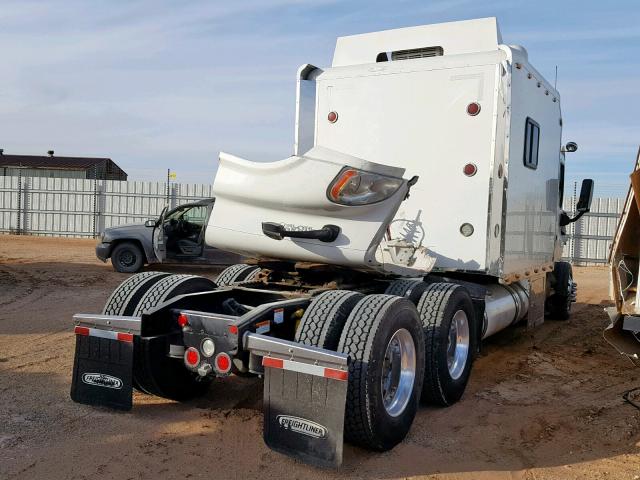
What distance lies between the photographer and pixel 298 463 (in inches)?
160

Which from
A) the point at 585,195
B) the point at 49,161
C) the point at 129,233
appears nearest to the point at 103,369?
the point at 585,195

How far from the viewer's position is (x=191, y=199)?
24.8 m

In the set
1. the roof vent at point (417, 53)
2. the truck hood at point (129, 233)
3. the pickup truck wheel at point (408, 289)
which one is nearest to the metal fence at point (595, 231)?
the truck hood at point (129, 233)

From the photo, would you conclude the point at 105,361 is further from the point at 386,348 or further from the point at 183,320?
the point at 386,348

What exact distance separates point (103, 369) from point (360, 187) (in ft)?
7.63

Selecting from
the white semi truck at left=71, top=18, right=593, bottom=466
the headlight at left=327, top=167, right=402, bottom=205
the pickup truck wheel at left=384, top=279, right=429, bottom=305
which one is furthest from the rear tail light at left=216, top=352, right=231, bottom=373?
the pickup truck wheel at left=384, top=279, right=429, bottom=305

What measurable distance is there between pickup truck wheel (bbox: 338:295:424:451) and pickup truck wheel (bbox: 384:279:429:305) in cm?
75

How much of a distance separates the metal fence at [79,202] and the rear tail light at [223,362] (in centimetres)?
2071

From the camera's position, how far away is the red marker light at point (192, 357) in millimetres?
4402

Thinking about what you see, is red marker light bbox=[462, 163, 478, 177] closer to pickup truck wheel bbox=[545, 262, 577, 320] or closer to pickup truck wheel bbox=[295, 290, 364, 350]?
pickup truck wheel bbox=[295, 290, 364, 350]

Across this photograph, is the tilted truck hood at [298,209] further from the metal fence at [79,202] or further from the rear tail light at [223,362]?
the metal fence at [79,202]

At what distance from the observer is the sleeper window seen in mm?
6992

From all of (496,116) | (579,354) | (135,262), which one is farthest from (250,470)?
(135,262)

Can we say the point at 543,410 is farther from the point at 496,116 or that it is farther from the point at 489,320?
the point at 496,116
